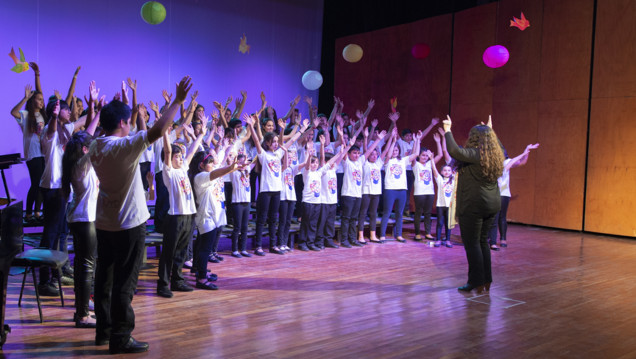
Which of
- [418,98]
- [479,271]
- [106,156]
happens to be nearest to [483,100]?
[418,98]

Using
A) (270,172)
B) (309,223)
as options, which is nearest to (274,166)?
(270,172)

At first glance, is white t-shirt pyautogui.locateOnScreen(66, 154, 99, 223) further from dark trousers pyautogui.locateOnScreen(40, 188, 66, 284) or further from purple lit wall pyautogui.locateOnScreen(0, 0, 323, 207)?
purple lit wall pyautogui.locateOnScreen(0, 0, 323, 207)

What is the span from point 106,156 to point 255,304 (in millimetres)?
1827

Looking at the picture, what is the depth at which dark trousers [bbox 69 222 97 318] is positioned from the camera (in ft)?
11.4

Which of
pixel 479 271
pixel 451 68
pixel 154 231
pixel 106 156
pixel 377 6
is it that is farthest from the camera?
pixel 377 6

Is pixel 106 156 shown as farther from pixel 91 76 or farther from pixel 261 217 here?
pixel 91 76

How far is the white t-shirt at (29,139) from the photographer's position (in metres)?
5.46

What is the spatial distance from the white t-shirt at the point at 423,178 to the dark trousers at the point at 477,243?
3.01 meters

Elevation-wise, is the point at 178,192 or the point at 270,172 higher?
the point at 270,172

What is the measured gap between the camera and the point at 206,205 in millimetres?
4707

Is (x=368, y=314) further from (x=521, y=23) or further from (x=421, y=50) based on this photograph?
(x=421, y=50)

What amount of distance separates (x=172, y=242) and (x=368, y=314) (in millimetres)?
1674

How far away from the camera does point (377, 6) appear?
11836mm

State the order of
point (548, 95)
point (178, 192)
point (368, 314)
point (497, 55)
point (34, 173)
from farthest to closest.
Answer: point (548, 95)
point (497, 55)
point (34, 173)
point (178, 192)
point (368, 314)
